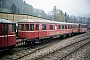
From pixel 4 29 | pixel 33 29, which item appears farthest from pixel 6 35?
Answer: pixel 33 29

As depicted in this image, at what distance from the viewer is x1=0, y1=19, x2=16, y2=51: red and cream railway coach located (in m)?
10.1

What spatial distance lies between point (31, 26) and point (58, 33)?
27.1 ft

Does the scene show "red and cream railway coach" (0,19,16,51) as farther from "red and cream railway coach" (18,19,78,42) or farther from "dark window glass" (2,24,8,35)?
"red and cream railway coach" (18,19,78,42)

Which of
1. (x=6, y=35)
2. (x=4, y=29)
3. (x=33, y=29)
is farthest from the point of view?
(x=33, y=29)

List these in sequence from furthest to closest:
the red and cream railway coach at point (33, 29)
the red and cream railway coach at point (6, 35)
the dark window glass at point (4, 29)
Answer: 1. the red and cream railway coach at point (33, 29)
2. the dark window glass at point (4, 29)
3. the red and cream railway coach at point (6, 35)

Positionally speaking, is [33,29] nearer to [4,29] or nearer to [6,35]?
[6,35]

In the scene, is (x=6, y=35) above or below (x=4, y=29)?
below

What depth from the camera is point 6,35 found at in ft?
34.7

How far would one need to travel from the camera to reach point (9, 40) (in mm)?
10852

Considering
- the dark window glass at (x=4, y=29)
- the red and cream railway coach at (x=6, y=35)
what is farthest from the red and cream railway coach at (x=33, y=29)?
the dark window glass at (x=4, y=29)

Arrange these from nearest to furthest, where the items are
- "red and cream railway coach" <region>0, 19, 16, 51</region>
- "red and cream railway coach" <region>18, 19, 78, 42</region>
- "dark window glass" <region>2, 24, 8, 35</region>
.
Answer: "red and cream railway coach" <region>0, 19, 16, 51</region> → "dark window glass" <region>2, 24, 8, 35</region> → "red and cream railway coach" <region>18, 19, 78, 42</region>

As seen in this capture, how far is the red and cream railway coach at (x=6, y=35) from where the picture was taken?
33.2 feet

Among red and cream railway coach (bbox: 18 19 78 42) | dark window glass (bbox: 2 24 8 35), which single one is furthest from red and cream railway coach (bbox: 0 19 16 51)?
red and cream railway coach (bbox: 18 19 78 42)

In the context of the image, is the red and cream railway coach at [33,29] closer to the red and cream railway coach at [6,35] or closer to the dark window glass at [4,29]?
the red and cream railway coach at [6,35]
